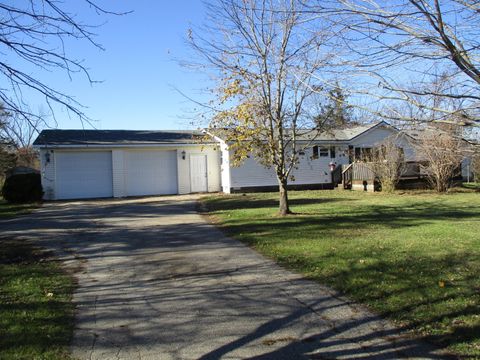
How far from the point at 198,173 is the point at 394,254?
17926 millimetres

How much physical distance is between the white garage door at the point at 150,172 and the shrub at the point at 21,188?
14.3ft

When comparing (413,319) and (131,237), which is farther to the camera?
(131,237)

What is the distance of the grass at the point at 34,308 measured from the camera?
421cm

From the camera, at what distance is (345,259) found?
7.62 m

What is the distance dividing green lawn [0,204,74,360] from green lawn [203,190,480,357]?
334 centimetres

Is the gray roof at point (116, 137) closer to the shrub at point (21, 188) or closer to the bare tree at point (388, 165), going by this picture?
the shrub at point (21, 188)

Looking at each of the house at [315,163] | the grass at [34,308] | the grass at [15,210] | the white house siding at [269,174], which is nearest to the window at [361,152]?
the house at [315,163]

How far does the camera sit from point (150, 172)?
24.4 m

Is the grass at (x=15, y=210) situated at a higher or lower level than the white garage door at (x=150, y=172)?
lower

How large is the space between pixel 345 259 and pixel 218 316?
324 centimetres

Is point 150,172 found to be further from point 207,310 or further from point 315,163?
point 207,310

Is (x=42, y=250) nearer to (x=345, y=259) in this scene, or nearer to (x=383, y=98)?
(x=345, y=259)

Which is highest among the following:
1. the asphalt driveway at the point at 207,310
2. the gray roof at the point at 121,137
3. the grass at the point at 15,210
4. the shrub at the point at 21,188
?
the gray roof at the point at 121,137

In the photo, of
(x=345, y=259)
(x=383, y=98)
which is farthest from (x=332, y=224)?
(x=383, y=98)
